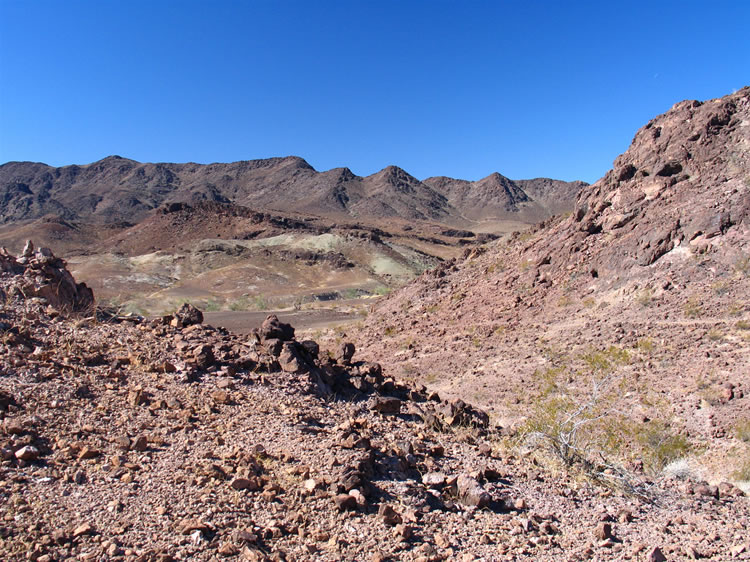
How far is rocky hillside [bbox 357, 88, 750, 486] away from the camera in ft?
29.3

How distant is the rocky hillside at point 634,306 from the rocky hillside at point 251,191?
12445 centimetres

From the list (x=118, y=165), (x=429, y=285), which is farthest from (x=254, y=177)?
(x=429, y=285)

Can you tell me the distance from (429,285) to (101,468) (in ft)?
55.5

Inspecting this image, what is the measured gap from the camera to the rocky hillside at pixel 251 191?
14338 centimetres

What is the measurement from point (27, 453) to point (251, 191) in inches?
6624

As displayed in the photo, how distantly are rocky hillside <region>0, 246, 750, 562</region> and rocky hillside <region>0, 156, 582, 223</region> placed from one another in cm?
13428

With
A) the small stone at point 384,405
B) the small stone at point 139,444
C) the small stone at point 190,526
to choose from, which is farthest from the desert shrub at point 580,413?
the small stone at point 139,444

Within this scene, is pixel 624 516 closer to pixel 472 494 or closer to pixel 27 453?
pixel 472 494

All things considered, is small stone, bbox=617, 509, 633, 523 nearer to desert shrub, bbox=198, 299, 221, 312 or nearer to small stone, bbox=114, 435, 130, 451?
small stone, bbox=114, 435, 130, 451

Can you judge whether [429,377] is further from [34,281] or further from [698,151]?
[698,151]

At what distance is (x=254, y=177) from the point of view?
176375 mm

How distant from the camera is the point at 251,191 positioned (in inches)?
6501

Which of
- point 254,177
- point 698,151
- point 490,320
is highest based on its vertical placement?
point 254,177

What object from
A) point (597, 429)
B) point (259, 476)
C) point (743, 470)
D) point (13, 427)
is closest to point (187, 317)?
point (13, 427)
